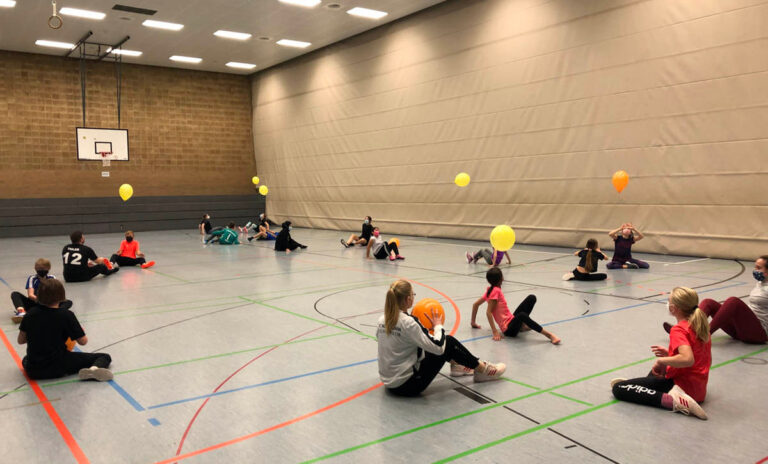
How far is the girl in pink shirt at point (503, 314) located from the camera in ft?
22.8

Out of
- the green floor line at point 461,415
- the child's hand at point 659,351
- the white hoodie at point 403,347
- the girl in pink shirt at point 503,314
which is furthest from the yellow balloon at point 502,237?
the child's hand at point 659,351

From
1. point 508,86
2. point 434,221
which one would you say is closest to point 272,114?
point 434,221

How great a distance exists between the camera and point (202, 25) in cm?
2297

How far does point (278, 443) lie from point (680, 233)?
13604 millimetres

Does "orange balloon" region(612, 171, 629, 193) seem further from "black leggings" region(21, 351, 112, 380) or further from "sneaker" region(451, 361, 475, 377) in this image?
"black leggings" region(21, 351, 112, 380)

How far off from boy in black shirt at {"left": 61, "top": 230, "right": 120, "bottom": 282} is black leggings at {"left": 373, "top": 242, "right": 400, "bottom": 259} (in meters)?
6.84

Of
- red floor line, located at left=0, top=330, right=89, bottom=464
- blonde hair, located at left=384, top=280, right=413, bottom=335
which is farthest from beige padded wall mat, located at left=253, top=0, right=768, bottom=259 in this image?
red floor line, located at left=0, top=330, right=89, bottom=464

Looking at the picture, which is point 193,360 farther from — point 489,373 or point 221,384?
point 489,373

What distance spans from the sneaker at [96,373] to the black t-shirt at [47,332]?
1.01 ft

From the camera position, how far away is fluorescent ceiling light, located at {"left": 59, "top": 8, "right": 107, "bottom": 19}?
67.5ft

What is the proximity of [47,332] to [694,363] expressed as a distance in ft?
19.7

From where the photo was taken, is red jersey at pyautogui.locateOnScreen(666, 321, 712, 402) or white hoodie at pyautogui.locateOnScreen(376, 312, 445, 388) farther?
white hoodie at pyautogui.locateOnScreen(376, 312, 445, 388)

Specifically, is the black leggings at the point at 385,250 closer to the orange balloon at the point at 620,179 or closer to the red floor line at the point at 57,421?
the orange balloon at the point at 620,179

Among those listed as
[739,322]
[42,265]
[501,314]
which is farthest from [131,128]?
[739,322]
